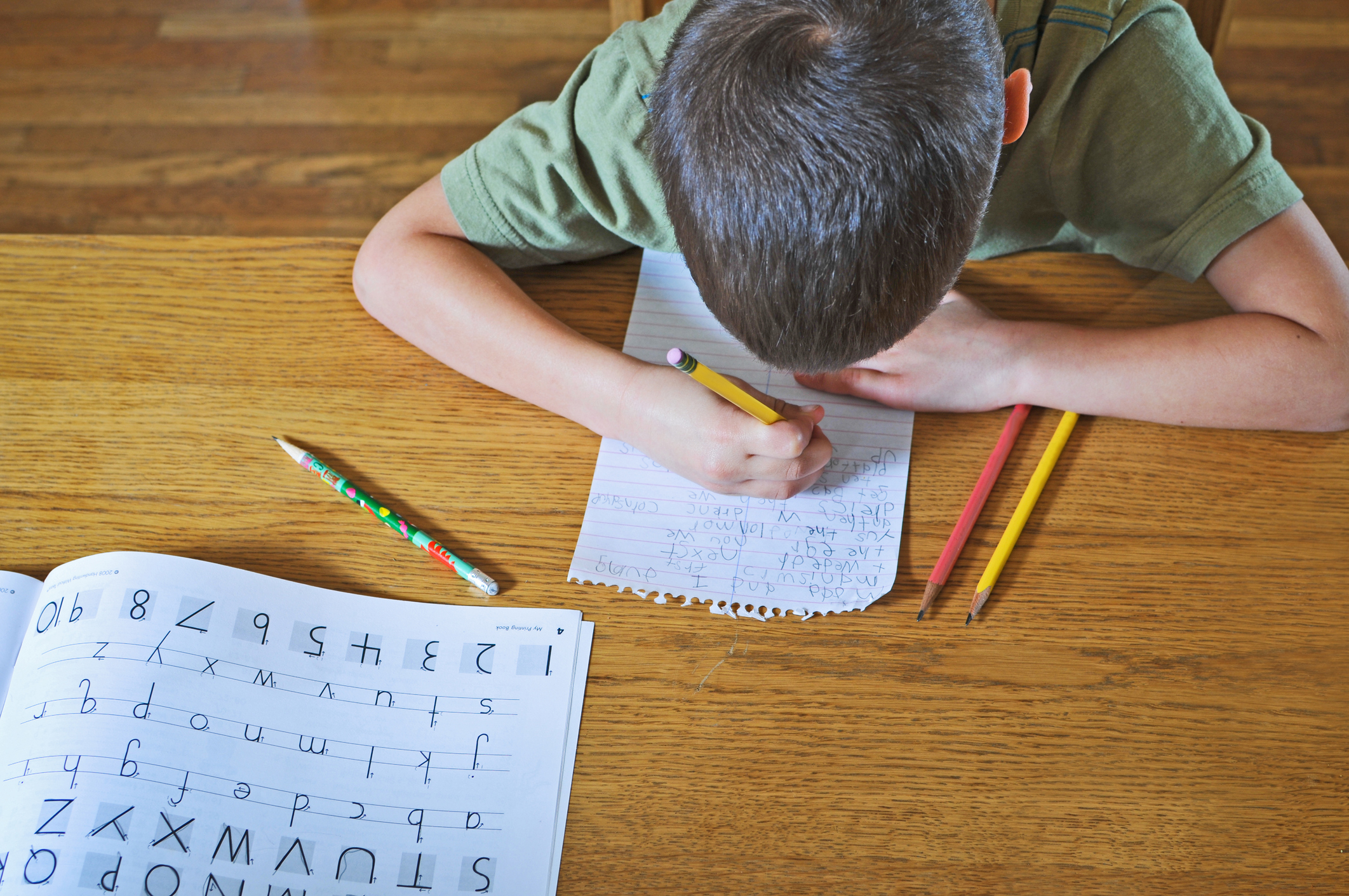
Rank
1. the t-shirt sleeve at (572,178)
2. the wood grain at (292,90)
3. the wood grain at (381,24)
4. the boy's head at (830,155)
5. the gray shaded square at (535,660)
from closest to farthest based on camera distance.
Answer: the boy's head at (830,155)
the gray shaded square at (535,660)
the t-shirt sleeve at (572,178)
the wood grain at (292,90)
the wood grain at (381,24)

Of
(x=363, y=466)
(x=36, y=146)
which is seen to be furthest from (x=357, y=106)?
(x=363, y=466)

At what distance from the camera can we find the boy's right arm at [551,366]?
592 mm

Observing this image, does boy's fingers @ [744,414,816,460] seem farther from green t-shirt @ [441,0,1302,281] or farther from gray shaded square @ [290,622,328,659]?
gray shaded square @ [290,622,328,659]

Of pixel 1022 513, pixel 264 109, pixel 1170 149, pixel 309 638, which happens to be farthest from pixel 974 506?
pixel 264 109

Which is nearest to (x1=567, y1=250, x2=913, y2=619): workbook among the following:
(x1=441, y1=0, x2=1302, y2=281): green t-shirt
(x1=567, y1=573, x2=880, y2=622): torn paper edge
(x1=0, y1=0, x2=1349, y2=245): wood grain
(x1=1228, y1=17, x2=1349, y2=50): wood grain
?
(x1=567, y1=573, x2=880, y2=622): torn paper edge

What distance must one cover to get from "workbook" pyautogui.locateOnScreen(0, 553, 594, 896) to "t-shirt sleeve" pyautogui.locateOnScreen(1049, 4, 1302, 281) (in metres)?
0.45

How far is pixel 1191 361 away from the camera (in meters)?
0.62

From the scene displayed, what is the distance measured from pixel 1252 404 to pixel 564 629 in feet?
1.45

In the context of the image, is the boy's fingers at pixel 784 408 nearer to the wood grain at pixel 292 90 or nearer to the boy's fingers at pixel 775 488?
the boy's fingers at pixel 775 488

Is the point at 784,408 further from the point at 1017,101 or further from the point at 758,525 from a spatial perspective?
the point at 1017,101

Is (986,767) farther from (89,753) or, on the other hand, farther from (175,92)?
(175,92)

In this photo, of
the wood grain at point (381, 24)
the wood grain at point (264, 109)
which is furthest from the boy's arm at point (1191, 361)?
the wood grain at point (381, 24)

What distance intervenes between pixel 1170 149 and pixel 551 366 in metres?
0.42

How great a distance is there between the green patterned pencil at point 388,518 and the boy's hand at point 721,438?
0.43 feet
